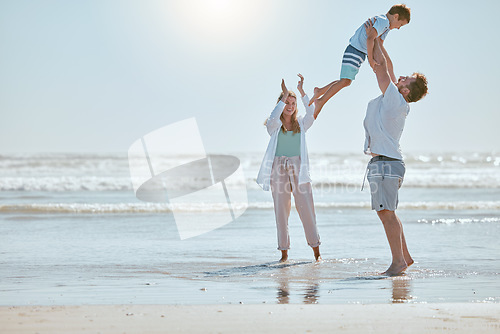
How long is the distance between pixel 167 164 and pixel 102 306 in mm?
30127

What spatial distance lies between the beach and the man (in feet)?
1.46

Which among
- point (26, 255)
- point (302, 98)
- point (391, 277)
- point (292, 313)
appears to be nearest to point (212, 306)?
point (292, 313)

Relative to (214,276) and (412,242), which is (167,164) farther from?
(214,276)

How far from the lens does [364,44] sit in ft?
19.8

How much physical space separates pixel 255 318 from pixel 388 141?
253 centimetres

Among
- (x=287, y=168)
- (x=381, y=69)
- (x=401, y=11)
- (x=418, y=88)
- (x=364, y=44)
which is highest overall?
(x=401, y=11)

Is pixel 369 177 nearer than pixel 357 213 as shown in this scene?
Yes

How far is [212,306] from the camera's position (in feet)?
14.2

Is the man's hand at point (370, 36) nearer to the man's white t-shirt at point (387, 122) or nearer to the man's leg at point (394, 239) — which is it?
the man's white t-shirt at point (387, 122)

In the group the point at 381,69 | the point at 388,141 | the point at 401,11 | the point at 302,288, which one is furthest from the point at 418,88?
the point at 302,288

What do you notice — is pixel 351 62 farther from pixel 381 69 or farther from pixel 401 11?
pixel 401 11

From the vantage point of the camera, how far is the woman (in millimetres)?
6957

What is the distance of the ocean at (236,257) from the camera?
4988 mm

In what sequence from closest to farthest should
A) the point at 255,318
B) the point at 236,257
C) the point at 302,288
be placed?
1. the point at 255,318
2. the point at 302,288
3. the point at 236,257
